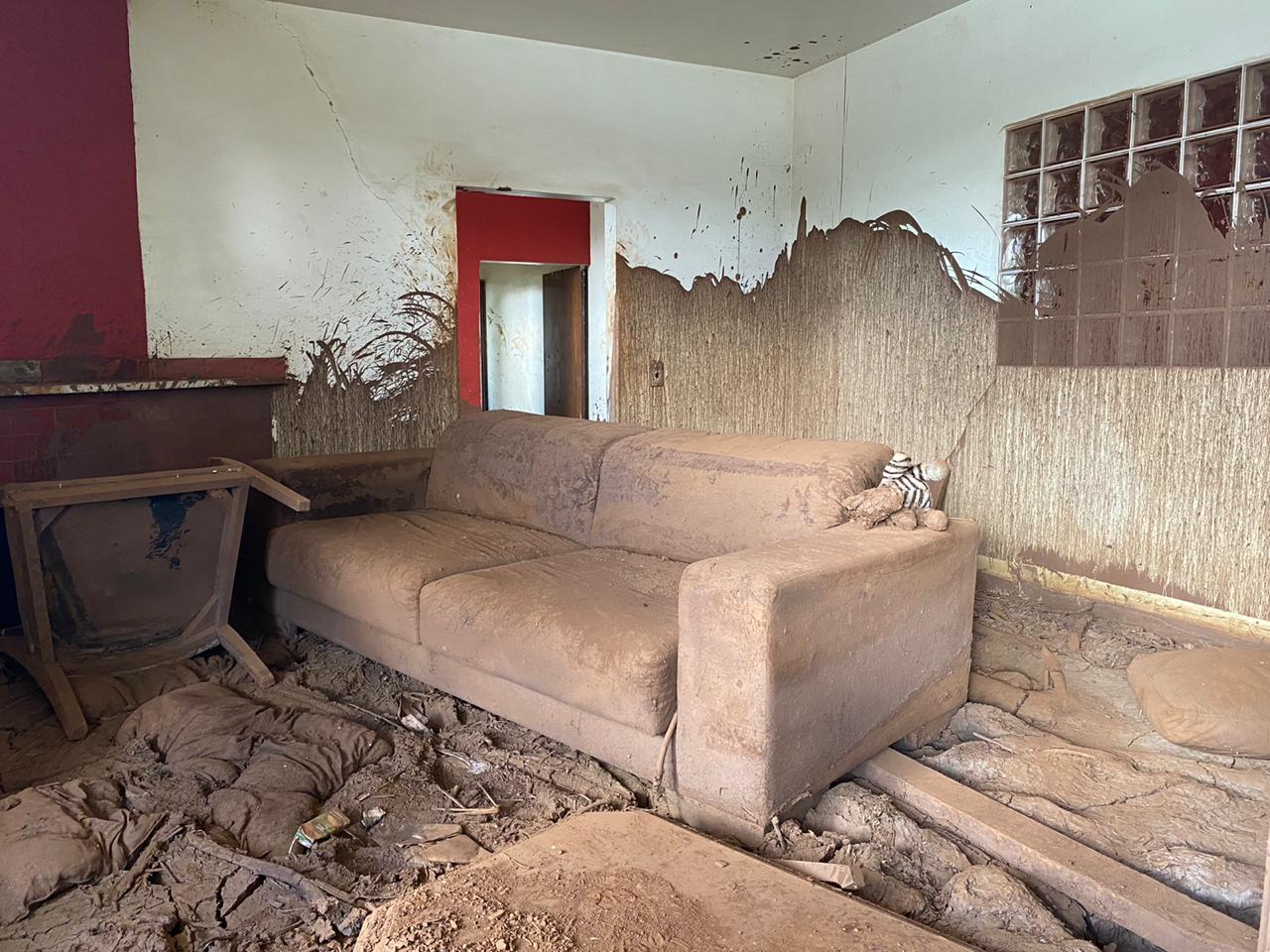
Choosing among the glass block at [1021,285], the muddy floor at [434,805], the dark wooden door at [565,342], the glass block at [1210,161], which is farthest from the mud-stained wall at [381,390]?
the glass block at [1210,161]

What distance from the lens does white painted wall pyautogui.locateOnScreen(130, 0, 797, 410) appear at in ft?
12.1

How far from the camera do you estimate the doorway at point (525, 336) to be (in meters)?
6.04

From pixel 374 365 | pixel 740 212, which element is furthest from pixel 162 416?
pixel 740 212

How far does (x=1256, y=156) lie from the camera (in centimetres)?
309

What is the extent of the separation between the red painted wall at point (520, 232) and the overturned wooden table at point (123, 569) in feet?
8.57

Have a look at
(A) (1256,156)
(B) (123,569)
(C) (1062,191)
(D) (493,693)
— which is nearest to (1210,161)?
(A) (1256,156)

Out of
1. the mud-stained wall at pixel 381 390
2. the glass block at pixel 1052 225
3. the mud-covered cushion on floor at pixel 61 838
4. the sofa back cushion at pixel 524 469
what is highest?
the glass block at pixel 1052 225

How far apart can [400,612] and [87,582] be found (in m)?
1.03

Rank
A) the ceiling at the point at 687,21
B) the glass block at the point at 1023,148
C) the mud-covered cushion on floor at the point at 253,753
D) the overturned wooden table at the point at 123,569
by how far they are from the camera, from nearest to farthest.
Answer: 1. the mud-covered cushion on floor at the point at 253,753
2. the overturned wooden table at the point at 123,569
3. the glass block at the point at 1023,148
4. the ceiling at the point at 687,21

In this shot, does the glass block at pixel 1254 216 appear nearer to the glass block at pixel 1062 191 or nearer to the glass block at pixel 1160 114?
the glass block at pixel 1160 114

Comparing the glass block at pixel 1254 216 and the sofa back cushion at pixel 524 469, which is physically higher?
the glass block at pixel 1254 216

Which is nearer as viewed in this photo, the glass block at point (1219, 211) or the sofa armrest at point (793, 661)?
the sofa armrest at point (793, 661)

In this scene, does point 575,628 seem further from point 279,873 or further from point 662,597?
point 279,873

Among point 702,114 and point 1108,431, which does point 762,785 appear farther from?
point 702,114
